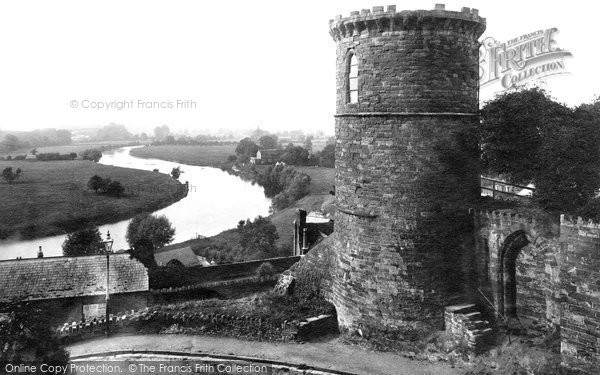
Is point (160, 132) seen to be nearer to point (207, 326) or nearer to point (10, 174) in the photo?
point (10, 174)

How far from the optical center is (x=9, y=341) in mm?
10633

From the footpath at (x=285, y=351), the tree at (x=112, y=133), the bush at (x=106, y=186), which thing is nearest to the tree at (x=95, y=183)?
the bush at (x=106, y=186)

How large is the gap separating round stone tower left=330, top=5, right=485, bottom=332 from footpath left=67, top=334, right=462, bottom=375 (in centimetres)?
110

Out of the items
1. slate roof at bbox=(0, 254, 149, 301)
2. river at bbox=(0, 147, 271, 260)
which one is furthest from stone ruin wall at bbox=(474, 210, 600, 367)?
river at bbox=(0, 147, 271, 260)

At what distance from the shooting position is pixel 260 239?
144ft

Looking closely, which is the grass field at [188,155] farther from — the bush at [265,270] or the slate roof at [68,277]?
the slate roof at [68,277]

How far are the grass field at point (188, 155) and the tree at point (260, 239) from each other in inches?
2631

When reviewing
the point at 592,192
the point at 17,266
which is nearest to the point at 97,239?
the point at 17,266

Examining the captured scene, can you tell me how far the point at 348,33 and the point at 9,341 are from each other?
1202cm

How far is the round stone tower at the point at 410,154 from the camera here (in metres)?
14.6

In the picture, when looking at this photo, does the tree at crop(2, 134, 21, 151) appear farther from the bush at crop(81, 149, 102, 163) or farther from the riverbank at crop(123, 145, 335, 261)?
the riverbank at crop(123, 145, 335, 261)

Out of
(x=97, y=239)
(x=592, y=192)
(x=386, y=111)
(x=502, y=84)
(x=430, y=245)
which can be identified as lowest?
(x=97, y=239)

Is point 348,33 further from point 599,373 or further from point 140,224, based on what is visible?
point 140,224

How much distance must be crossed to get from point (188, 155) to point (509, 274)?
111157mm
